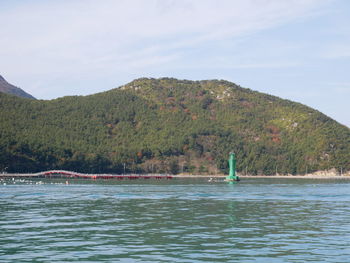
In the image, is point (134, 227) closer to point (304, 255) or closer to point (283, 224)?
point (283, 224)

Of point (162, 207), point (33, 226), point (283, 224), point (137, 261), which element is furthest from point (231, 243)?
point (162, 207)

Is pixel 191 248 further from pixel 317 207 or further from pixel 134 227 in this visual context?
pixel 317 207

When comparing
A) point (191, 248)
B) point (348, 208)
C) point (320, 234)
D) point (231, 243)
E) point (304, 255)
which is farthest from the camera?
point (348, 208)

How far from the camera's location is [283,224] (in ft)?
190

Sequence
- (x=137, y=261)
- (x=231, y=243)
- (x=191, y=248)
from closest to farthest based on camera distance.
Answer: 1. (x=137, y=261)
2. (x=191, y=248)
3. (x=231, y=243)

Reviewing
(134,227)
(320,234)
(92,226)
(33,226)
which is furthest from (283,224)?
(33,226)

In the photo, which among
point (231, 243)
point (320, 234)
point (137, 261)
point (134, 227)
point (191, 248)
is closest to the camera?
point (137, 261)

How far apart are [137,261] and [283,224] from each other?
2542 cm

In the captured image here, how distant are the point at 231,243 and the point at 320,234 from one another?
32.4 feet

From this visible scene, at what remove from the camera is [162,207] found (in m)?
80.2

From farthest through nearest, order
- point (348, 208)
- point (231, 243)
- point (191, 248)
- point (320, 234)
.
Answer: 1. point (348, 208)
2. point (320, 234)
3. point (231, 243)
4. point (191, 248)

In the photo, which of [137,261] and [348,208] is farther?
[348,208]

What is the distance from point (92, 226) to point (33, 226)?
557 centimetres

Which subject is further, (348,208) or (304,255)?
(348,208)
